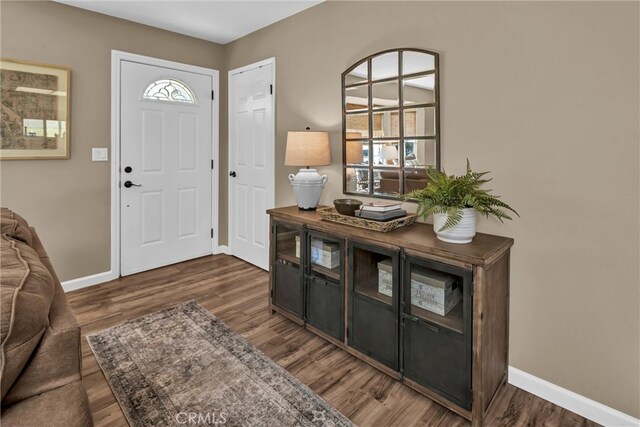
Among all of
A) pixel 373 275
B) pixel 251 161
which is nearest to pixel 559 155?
pixel 373 275

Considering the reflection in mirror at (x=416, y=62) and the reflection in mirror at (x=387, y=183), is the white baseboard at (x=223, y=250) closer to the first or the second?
the reflection in mirror at (x=387, y=183)

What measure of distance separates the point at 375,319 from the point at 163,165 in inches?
107

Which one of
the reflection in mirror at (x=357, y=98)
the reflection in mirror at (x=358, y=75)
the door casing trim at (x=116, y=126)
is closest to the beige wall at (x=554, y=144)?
the reflection in mirror at (x=358, y=75)

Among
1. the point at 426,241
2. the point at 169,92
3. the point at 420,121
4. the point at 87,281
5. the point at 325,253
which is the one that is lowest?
the point at 87,281

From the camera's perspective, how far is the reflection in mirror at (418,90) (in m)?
2.22

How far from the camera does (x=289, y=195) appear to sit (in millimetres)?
3354

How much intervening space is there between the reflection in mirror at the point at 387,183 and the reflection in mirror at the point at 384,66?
0.64m

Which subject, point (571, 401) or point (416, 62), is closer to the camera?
point (571, 401)

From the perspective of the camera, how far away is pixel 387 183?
2.53m

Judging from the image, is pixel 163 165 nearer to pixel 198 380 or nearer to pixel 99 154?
pixel 99 154

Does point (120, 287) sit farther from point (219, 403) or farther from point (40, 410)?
point (40, 410)

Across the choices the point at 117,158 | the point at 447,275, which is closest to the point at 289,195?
the point at 117,158

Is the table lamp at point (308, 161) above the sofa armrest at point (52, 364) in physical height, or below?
above

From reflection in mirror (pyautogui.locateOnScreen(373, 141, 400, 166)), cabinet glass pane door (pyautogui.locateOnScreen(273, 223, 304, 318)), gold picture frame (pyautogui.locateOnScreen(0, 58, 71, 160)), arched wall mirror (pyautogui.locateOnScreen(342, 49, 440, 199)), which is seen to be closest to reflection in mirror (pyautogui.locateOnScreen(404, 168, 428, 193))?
arched wall mirror (pyautogui.locateOnScreen(342, 49, 440, 199))
